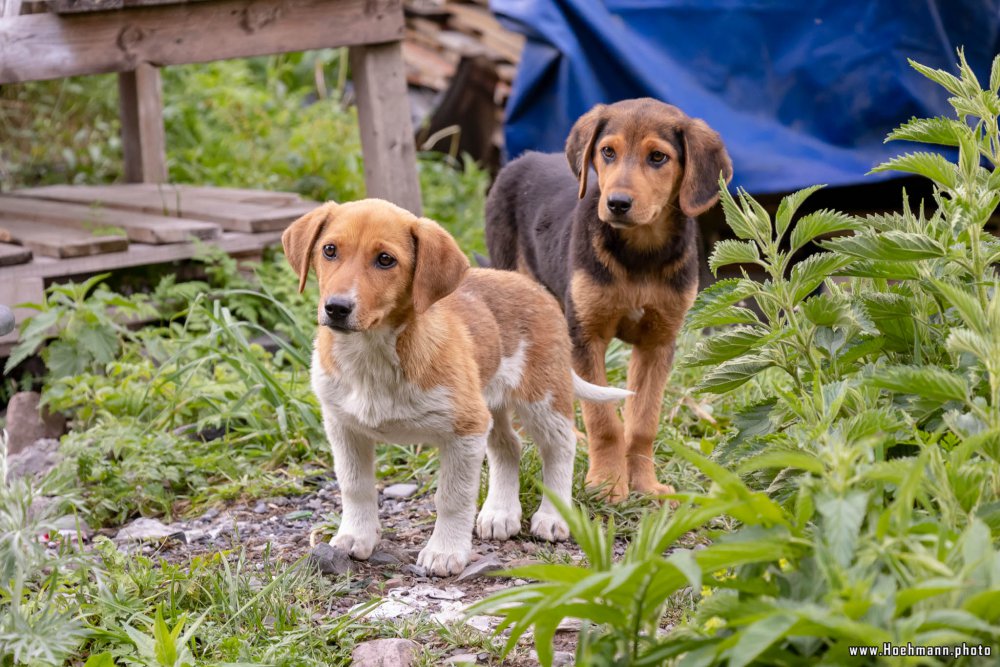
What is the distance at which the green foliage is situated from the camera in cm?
217

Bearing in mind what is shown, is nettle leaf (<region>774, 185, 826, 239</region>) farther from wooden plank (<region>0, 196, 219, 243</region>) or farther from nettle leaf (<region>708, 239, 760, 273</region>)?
wooden plank (<region>0, 196, 219, 243</region>)

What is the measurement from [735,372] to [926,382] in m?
0.73

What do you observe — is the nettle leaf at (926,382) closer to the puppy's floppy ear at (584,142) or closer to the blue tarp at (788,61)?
the puppy's floppy ear at (584,142)

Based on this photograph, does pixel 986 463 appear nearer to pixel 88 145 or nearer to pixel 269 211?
pixel 269 211

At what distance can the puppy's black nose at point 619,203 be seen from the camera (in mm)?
4449

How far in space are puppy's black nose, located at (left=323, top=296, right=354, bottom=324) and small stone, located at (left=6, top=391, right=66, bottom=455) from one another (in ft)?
8.76

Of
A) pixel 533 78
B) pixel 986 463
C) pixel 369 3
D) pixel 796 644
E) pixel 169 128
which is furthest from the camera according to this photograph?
pixel 169 128

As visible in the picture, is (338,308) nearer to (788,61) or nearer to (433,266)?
(433,266)

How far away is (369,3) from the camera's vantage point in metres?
7.22

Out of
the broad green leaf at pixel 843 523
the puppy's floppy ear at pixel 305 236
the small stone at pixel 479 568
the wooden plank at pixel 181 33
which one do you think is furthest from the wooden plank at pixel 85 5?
the broad green leaf at pixel 843 523

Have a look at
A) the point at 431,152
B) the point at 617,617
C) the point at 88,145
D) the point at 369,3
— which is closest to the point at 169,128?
the point at 88,145

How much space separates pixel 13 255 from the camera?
629 centimetres

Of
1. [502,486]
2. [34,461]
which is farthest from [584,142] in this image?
[34,461]

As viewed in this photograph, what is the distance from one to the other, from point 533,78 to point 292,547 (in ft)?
16.8
